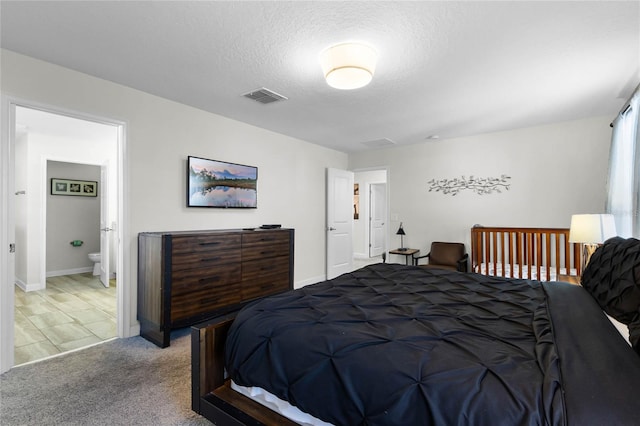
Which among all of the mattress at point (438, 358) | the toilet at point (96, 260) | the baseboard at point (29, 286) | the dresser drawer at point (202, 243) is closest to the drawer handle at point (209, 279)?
the dresser drawer at point (202, 243)

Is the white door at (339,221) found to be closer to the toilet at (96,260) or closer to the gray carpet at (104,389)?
the gray carpet at (104,389)

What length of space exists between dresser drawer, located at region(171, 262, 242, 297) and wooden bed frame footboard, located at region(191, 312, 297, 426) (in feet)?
4.11

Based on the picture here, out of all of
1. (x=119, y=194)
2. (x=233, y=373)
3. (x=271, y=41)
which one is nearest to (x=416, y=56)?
(x=271, y=41)

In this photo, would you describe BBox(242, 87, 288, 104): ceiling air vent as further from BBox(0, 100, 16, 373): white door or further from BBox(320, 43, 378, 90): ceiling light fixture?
BBox(0, 100, 16, 373): white door

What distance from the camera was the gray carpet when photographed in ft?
6.13

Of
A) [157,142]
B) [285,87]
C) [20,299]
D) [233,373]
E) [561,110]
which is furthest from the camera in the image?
[20,299]

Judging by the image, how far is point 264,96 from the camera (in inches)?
128

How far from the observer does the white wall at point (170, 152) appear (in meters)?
2.65

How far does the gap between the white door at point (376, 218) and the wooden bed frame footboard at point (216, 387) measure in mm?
6863

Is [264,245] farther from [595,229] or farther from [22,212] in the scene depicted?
[22,212]

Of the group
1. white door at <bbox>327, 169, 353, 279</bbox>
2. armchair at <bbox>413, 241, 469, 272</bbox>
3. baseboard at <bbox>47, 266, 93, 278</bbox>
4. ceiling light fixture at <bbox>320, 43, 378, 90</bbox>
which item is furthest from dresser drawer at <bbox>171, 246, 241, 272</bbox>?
baseboard at <bbox>47, 266, 93, 278</bbox>

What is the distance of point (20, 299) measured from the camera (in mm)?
4227

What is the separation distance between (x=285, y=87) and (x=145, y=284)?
2372 mm

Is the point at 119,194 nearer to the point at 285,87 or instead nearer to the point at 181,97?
the point at 181,97
